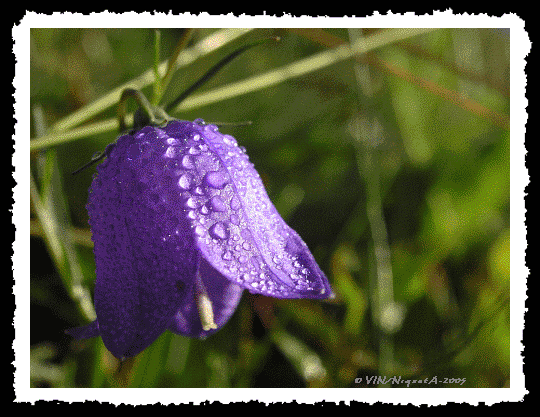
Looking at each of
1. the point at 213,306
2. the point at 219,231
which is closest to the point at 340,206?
the point at 213,306

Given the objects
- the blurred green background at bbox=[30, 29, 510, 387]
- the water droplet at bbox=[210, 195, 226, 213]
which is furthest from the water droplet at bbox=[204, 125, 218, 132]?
the blurred green background at bbox=[30, 29, 510, 387]

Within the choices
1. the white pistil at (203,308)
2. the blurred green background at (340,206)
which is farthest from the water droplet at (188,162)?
the blurred green background at (340,206)

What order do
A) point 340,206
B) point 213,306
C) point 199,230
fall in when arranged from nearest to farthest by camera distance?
1. point 199,230
2. point 213,306
3. point 340,206

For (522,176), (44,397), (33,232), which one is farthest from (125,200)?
(522,176)

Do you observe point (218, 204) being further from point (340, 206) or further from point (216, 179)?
point (340, 206)

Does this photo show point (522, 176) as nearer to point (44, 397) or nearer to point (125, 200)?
point (125, 200)

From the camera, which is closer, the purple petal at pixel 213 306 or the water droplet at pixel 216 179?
the water droplet at pixel 216 179

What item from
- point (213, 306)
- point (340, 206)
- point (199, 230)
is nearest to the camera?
point (199, 230)

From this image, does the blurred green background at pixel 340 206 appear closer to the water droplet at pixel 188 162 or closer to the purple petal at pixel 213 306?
the purple petal at pixel 213 306
